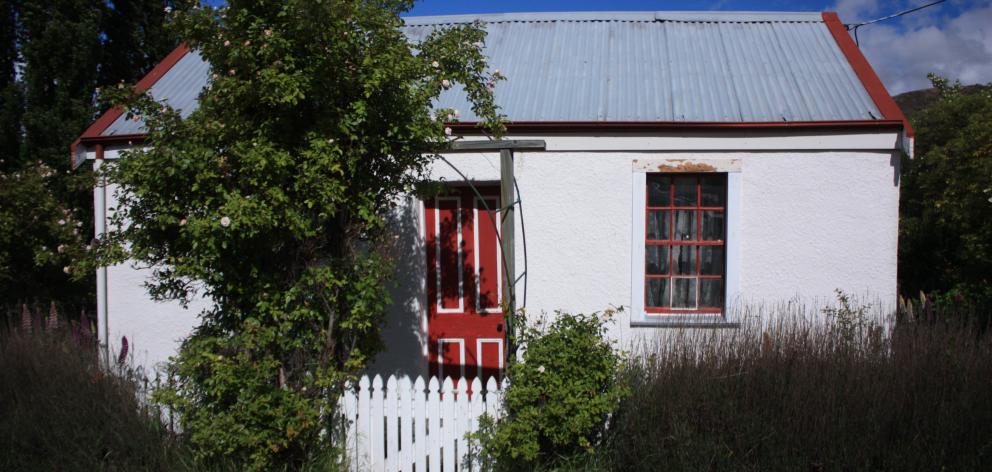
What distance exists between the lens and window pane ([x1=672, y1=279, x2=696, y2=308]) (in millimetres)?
5719

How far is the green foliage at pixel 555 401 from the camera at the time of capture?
373 cm

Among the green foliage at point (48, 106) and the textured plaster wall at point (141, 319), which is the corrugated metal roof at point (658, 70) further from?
the green foliage at point (48, 106)

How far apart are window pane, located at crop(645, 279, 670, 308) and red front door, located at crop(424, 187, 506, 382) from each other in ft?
4.37

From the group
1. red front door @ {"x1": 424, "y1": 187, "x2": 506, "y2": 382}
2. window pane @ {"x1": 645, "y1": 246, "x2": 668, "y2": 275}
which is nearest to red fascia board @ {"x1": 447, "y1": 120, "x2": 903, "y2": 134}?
red front door @ {"x1": 424, "y1": 187, "x2": 506, "y2": 382}

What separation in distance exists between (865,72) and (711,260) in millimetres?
2287

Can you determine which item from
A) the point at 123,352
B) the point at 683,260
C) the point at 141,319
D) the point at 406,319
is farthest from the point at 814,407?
the point at 141,319

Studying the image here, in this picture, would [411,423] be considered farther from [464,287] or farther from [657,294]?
[657,294]

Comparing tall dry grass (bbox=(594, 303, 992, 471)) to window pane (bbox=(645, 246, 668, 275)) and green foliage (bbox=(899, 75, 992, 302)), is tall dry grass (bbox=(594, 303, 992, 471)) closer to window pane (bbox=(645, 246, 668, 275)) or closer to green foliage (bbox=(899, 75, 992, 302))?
window pane (bbox=(645, 246, 668, 275))

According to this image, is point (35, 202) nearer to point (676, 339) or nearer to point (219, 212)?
point (219, 212)

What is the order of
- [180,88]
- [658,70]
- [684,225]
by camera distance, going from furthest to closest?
[180,88] → [658,70] → [684,225]

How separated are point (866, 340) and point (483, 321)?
2.95m

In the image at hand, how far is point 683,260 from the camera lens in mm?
5723

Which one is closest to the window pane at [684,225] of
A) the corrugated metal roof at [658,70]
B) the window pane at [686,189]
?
the window pane at [686,189]

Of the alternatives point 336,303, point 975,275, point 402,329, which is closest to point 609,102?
point 402,329
